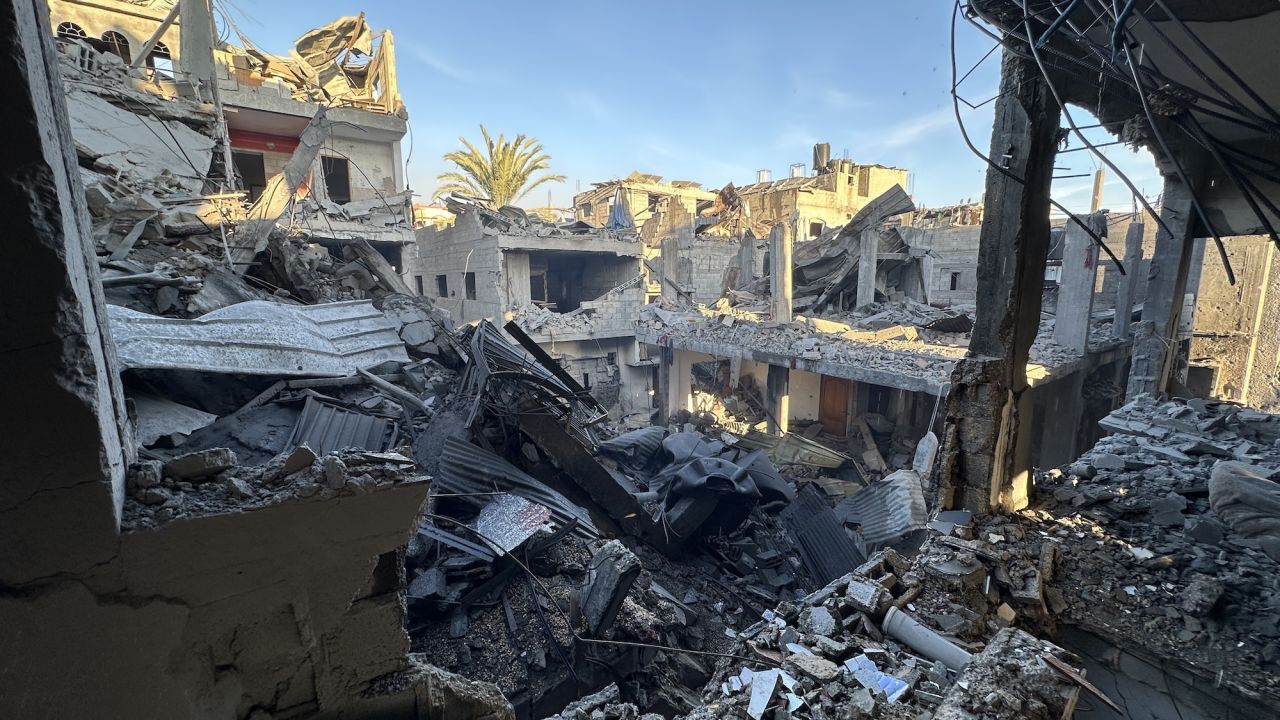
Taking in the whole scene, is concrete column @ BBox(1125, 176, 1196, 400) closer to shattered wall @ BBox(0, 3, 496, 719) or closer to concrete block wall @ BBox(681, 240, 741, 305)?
shattered wall @ BBox(0, 3, 496, 719)

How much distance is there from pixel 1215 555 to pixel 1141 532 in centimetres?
43

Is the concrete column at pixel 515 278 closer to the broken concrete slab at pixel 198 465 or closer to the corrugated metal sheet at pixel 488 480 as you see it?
the corrugated metal sheet at pixel 488 480

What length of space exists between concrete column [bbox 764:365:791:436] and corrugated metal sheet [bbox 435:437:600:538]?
10553 millimetres

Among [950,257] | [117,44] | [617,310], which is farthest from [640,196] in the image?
[117,44]

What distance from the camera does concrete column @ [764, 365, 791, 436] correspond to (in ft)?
50.3

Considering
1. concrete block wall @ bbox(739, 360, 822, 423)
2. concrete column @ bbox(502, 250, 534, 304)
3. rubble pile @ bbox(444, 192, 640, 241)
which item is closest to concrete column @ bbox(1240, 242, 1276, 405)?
concrete block wall @ bbox(739, 360, 822, 423)

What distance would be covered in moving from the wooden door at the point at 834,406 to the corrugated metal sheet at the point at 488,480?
11.9 metres

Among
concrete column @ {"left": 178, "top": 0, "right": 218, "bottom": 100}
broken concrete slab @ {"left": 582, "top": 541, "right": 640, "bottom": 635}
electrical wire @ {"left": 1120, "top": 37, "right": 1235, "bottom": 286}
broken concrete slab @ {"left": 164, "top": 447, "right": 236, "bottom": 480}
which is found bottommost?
broken concrete slab @ {"left": 582, "top": 541, "right": 640, "bottom": 635}

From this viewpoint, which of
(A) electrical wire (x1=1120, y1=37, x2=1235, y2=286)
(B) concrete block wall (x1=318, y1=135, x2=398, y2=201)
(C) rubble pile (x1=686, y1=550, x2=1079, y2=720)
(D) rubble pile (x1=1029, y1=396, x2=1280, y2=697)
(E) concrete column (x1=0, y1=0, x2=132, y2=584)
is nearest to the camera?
(E) concrete column (x1=0, y1=0, x2=132, y2=584)

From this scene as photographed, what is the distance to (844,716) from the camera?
2775 millimetres

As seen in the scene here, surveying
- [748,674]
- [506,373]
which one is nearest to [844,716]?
[748,674]

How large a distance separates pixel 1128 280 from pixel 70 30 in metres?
25.9

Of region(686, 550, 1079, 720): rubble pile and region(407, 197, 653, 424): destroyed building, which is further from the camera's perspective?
region(407, 197, 653, 424): destroyed building

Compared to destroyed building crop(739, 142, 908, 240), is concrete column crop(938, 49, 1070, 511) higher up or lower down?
lower down
